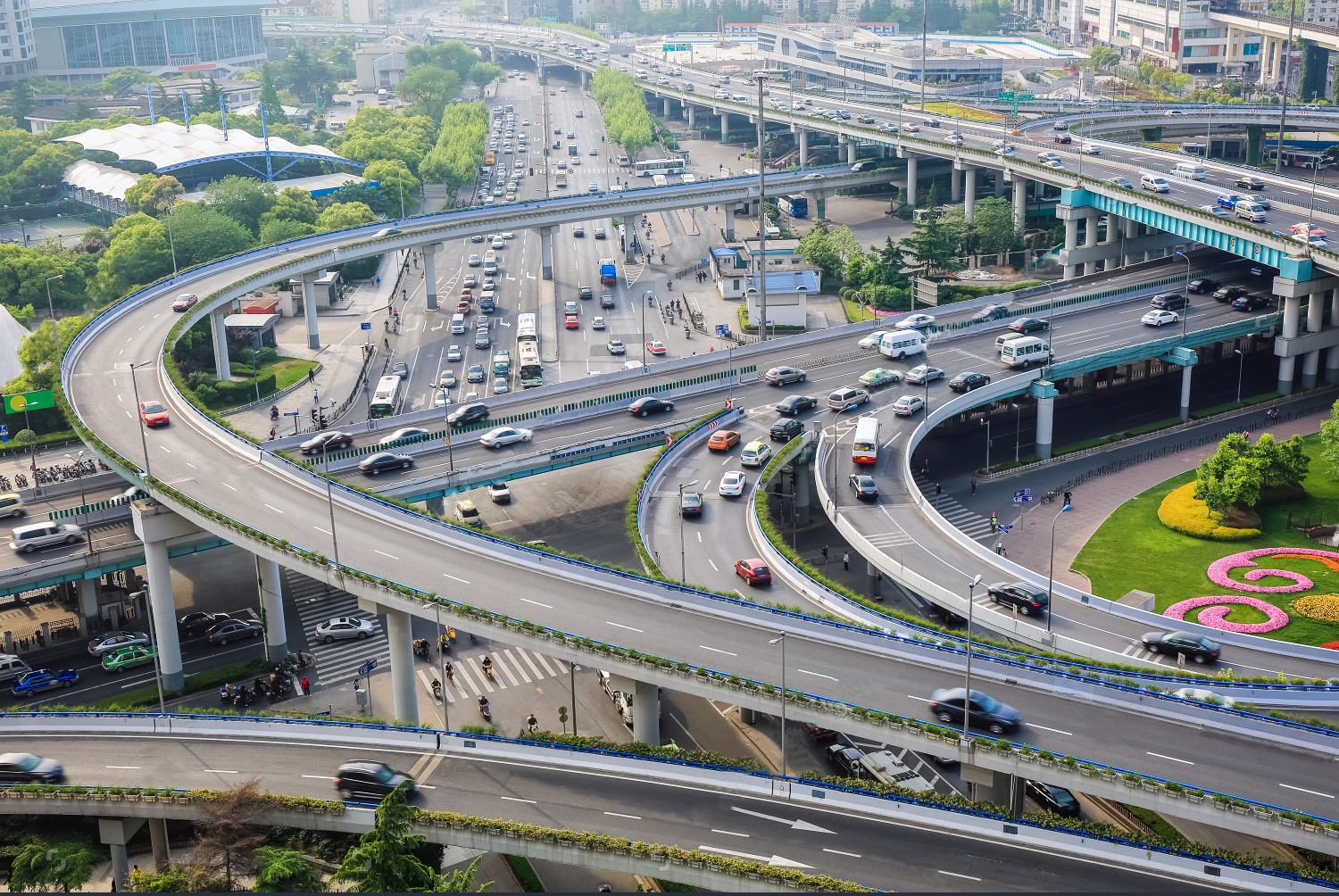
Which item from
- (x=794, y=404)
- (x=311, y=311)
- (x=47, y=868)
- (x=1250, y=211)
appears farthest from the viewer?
(x=311, y=311)

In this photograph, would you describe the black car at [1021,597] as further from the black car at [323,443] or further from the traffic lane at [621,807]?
the black car at [323,443]

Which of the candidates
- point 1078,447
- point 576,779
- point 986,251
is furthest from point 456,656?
point 986,251

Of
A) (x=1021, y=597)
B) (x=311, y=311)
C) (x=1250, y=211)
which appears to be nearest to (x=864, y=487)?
(x=1021, y=597)

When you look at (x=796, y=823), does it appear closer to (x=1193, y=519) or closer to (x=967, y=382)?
(x=1193, y=519)

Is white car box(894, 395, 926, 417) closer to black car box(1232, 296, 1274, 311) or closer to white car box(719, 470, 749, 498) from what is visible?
white car box(719, 470, 749, 498)

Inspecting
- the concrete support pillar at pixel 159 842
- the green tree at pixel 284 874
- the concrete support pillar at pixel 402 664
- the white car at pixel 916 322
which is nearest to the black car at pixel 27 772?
the concrete support pillar at pixel 159 842

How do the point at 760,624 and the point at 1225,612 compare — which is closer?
the point at 760,624

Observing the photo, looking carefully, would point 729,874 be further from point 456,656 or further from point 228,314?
point 228,314

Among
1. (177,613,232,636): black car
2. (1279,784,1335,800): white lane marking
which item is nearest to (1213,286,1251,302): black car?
(1279,784,1335,800): white lane marking
